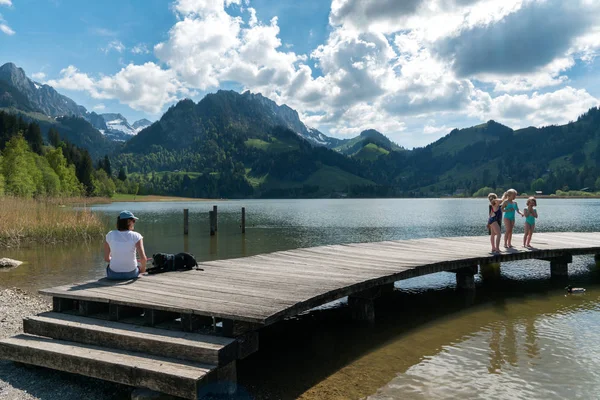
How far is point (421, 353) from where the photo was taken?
8.73 meters

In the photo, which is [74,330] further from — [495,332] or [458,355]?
[495,332]

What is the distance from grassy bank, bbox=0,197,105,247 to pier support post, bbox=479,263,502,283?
2494cm

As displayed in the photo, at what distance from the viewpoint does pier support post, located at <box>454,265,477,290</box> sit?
14617 millimetres

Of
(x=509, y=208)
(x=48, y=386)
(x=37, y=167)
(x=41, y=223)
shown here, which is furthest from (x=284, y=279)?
(x=37, y=167)

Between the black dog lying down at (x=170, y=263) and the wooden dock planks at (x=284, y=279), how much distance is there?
379 mm

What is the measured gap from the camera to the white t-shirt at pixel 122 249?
834cm

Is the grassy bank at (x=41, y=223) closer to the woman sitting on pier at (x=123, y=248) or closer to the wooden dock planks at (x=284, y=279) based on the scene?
the wooden dock planks at (x=284, y=279)

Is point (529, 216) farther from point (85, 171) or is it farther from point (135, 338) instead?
point (85, 171)

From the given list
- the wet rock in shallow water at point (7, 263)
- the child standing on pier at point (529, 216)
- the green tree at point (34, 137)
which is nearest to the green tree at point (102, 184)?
the green tree at point (34, 137)

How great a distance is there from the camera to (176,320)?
7.34 meters

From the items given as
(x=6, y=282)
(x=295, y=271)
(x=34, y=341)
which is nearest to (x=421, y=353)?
(x=295, y=271)

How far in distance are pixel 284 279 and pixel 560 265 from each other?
44.7 ft

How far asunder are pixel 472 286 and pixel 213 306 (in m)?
11.4

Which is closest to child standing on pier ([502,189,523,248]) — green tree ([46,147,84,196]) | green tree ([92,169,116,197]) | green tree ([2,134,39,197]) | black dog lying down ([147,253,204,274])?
black dog lying down ([147,253,204,274])
